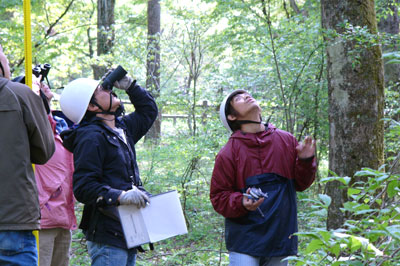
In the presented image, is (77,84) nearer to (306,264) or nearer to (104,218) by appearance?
(104,218)

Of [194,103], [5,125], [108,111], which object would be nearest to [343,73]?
[108,111]

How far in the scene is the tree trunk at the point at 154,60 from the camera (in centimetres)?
872

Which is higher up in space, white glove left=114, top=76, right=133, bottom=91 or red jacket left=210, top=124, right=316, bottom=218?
white glove left=114, top=76, right=133, bottom=91

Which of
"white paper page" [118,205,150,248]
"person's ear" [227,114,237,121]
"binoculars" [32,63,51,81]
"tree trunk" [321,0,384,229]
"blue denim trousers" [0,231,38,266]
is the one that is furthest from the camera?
"tree trunk" [321,0,384,229]

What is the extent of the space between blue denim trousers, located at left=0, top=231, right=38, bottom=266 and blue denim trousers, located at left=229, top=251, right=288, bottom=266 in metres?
1.33

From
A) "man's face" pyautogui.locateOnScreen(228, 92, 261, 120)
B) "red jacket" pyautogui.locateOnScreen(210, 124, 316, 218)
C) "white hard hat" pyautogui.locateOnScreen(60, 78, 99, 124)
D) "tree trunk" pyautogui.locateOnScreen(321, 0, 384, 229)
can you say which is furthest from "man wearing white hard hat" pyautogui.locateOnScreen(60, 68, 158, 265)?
"tree trunk" pyautogui.locateOnScreen(321, 0, 384, 229)

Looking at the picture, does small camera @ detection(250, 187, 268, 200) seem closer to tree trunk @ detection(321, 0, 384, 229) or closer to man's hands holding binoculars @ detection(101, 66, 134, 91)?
man's hands holding binoculars @ detection(101, 66, 134, 91)

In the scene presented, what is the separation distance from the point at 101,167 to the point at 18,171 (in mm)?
737

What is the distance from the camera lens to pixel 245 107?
3.50 metres

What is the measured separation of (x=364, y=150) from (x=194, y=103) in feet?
13.2

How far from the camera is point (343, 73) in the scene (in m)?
4.50

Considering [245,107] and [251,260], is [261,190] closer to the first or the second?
[251,260]

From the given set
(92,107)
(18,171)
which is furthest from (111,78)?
(18,171)

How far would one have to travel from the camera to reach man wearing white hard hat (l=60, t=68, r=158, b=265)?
10.4 feet
